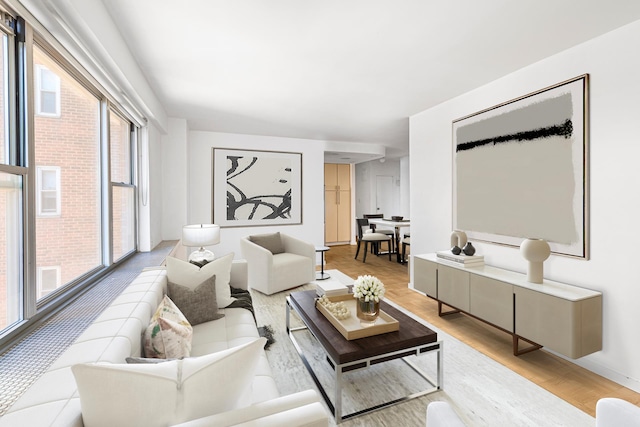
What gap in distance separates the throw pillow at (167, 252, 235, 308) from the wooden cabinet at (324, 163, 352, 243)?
18.5 feet

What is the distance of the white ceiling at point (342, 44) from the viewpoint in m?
1.79

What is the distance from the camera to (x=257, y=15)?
73.2 inches

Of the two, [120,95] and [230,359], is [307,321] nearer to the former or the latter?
[230,359]

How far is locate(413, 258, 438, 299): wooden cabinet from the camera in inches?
124

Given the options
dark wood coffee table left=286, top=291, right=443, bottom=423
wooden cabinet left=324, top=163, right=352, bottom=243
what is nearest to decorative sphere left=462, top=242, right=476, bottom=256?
dark wood coffee table left=286, top=291, right=443, bottom=423

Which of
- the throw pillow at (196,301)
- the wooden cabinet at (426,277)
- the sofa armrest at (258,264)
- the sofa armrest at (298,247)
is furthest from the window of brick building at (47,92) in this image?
the wooden cabinet at (426,277)

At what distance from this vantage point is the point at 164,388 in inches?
34.1

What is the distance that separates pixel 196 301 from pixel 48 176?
3.75ft

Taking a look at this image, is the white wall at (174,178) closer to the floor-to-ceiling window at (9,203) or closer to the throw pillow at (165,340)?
the floor-to-ceiling window at (9,203)

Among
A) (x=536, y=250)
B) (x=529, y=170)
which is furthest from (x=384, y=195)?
(x=536, y=250)

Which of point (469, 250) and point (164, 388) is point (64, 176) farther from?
point (469, 250)

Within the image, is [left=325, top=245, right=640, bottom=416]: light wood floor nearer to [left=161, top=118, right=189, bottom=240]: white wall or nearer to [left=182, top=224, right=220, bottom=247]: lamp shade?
[left=182, top=224, right=220, bottom=247]: lamp shade

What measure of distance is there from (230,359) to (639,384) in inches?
105

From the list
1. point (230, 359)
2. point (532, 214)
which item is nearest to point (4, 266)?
point (230, 359)
